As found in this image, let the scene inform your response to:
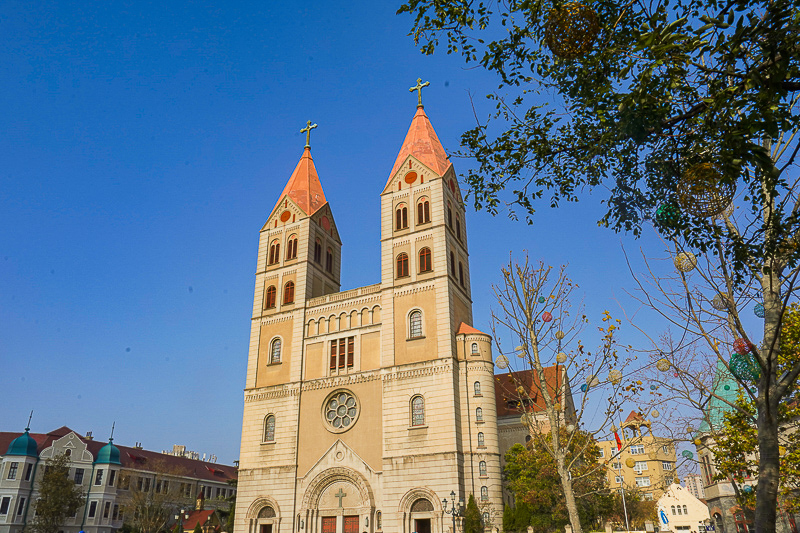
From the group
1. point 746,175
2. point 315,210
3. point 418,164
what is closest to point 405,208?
point 418,164

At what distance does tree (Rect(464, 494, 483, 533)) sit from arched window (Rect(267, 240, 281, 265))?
2413cm

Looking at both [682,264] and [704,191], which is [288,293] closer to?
[682,264]

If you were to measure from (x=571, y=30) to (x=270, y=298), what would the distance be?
1523 inches

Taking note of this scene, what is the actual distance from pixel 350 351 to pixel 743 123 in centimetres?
3414

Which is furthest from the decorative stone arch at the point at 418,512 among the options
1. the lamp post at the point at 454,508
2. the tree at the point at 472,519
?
the tree at the point at 472,519

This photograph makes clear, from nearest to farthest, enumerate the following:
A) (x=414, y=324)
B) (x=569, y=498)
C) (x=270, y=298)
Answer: (x=569, y=498)
(x=414, y=324)
(x=270, y=298)

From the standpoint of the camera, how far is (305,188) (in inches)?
1860

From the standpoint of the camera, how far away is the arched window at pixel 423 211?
39.9 m

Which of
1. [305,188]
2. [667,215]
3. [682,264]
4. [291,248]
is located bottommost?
[667,215]

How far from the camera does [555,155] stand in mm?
9422

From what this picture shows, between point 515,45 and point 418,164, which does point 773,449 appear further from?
point 418,164

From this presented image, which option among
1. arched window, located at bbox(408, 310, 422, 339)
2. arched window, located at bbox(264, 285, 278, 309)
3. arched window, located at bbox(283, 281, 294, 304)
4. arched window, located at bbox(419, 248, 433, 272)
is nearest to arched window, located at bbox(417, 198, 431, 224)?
arched window, located at bbox(419, 248, 433, 272)

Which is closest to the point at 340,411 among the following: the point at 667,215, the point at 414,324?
the point at 414,324

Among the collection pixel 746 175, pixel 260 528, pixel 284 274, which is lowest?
pixel 260 528
